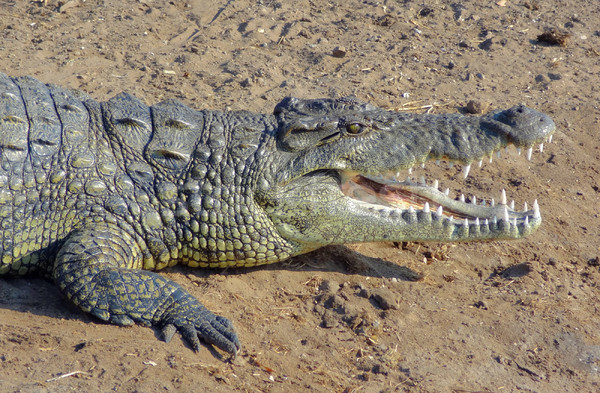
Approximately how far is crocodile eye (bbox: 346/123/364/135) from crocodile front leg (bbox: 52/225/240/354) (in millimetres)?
1612

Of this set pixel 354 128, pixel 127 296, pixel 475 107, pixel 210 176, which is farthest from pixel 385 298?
pixel 475 107

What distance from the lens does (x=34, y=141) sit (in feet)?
14.8

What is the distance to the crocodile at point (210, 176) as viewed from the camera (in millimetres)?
4465

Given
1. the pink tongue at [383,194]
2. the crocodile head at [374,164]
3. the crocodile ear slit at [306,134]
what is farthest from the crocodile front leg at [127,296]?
the pink tongue at [383,194]

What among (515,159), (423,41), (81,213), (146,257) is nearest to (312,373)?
(146,257)

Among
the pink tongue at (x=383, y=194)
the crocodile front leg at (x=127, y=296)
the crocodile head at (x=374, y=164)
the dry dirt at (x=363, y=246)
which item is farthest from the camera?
the pink tongue at (x=383, y=194)

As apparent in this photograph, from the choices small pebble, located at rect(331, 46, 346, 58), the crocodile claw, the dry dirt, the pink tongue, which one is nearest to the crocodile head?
the pink tongue

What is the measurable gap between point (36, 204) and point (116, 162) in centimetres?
58

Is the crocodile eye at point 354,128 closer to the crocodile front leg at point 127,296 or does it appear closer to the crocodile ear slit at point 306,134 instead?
the crocodile ear slit at point 306,134

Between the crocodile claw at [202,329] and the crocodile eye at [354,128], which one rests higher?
the crocodile eye at [354,128]

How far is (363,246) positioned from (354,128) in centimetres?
109

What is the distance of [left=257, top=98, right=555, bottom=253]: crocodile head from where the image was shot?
187 inches

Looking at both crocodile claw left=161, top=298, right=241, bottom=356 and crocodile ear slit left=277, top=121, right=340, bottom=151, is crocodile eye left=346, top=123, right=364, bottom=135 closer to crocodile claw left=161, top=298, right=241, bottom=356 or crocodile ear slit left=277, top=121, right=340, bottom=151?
crocodile ear slit left=277, top=121, right=340, bottom=151

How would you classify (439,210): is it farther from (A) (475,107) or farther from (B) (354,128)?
(A) (475,107)
